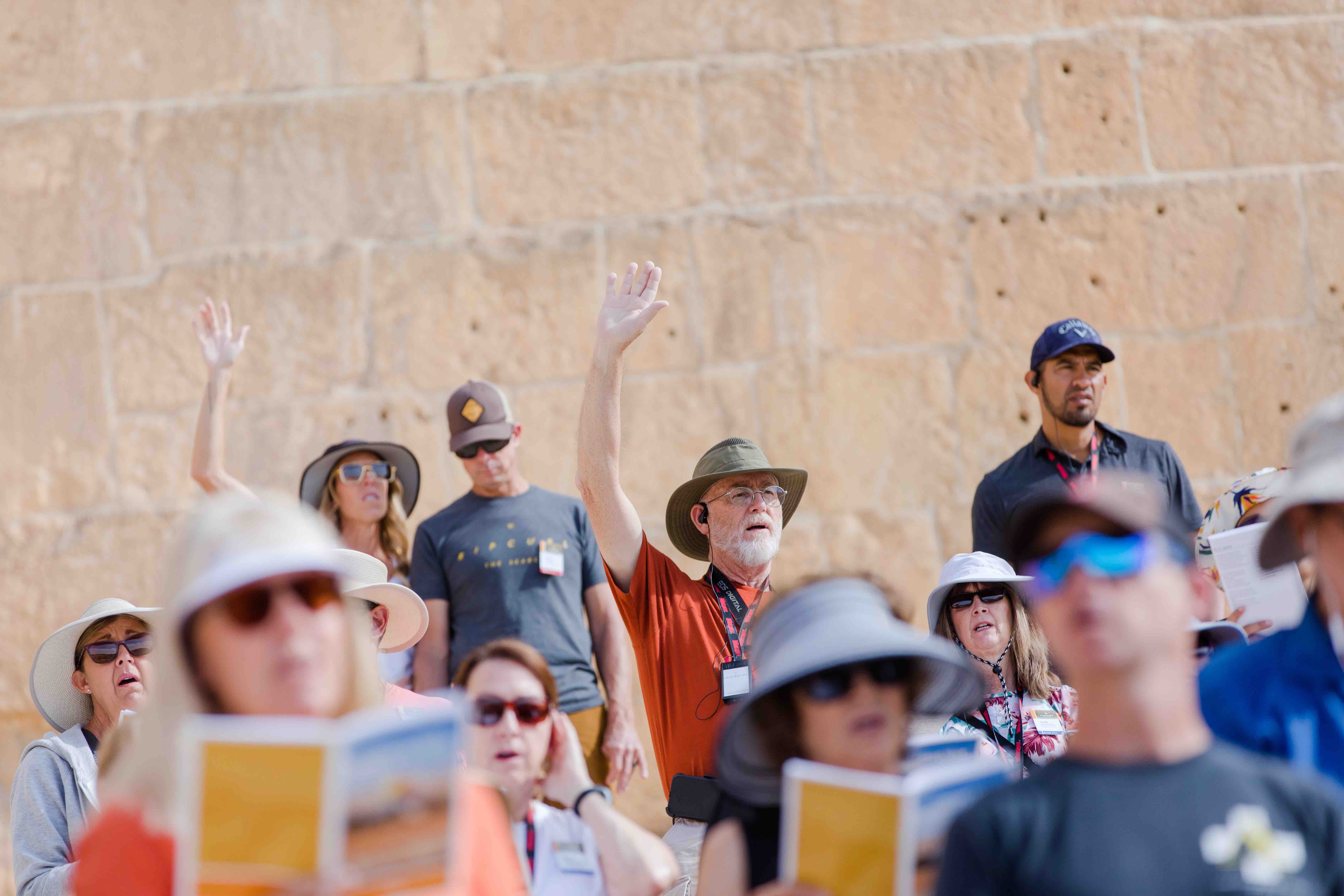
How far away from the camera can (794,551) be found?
559 cm

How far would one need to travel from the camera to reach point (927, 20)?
5840mm

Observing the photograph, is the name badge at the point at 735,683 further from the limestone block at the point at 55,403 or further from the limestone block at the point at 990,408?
the limestone block at the point at 55,403

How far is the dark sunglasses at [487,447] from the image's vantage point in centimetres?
489

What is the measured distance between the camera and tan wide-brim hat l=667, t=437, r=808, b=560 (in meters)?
3.96

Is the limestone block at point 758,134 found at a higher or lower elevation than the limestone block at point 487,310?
higher

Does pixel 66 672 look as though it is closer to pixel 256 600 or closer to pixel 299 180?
pixel 256 600

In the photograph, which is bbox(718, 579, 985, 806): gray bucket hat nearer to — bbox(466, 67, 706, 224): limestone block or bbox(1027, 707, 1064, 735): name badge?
bbox(1027, 707, 1064, 735): name badge

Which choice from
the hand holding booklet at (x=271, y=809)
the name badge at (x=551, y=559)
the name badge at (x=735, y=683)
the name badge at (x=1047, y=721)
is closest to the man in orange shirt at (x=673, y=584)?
the name badge at (x=735, y=683)

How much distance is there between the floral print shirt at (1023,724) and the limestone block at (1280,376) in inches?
108

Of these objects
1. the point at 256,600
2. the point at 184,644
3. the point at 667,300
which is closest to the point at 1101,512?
the point at 256,600

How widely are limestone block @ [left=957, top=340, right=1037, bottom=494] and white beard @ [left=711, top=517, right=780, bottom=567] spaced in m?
2.02

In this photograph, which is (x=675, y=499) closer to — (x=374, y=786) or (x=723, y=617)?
(x=723, y=617)

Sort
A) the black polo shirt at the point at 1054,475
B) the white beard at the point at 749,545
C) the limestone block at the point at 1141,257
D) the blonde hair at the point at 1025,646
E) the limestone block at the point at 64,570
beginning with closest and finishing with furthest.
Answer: the blonde hair at the point at 1025,646 → the white beard at the point at 749,545 → the black polo shirt at the point at 1054,475 → the limestone block at the point at 64,570 → the limestone block at the point at 1141,257

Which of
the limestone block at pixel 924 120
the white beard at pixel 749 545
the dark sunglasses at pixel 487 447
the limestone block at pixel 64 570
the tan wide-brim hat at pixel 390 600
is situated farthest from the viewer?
the limestone block at pixel 924 120
